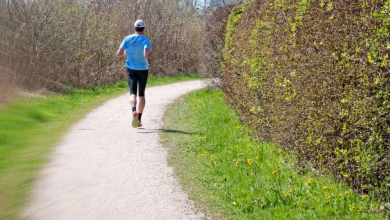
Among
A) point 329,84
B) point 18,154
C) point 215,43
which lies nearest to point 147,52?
point 329,84

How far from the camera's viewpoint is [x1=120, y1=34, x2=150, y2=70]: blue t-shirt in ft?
29.9

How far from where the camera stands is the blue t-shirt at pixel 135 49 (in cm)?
912

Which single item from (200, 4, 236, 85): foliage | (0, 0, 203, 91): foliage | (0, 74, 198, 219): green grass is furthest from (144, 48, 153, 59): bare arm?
(200, 4, 236, 85): foliage

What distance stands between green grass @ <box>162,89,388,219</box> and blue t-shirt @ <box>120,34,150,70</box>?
154cm

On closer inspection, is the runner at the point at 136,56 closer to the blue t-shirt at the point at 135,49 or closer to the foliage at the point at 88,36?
the blue t-shirt at the point at 135,49

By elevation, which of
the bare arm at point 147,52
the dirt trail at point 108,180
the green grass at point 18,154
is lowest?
the dirt trail at point 108,180

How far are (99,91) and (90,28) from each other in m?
2.31

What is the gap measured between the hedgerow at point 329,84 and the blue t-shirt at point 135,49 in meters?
2.54

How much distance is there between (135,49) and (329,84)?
195 inches

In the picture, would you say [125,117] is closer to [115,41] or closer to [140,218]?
[140,218]

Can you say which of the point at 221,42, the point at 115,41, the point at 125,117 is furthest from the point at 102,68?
the point at 125,117

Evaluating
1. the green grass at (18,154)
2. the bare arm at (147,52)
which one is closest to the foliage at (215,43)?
the bare arm at (147,52)

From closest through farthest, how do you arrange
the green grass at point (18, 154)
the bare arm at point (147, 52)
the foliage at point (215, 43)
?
the green grass at point (18, 154), the bare arm at point (147, 52), the foliage at point (215, 43)

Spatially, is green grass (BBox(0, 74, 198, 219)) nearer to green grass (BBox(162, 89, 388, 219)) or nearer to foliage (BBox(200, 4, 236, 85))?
green grass (BBox(162, 89, 388, 219))
